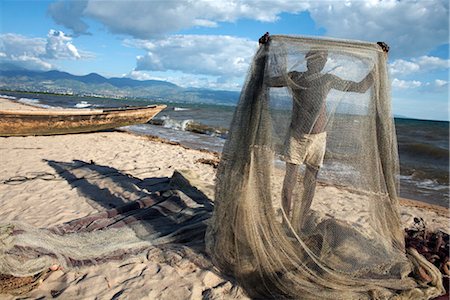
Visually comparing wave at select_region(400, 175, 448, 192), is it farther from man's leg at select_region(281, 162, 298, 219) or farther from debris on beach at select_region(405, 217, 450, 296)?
man's leg at select_region(281, 162, 298, 219)

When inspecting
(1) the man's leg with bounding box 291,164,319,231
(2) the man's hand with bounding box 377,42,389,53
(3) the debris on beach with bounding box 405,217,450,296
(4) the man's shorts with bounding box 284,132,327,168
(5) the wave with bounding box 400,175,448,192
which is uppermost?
(2) the man's hand with bounding box 377,42,389,53

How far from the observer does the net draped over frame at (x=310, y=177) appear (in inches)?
107

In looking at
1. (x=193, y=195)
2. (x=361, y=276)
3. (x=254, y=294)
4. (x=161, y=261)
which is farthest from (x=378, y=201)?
(x=193, y=195)

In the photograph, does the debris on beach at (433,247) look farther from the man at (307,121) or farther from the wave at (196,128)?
the wave at (196,128)

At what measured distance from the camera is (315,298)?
2533mm

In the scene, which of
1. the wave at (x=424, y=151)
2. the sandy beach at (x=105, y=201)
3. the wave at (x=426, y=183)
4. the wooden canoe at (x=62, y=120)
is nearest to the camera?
the sandy beach at (x=105, y=201)

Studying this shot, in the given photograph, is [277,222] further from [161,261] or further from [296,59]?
[296,59]

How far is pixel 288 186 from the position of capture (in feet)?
10.0

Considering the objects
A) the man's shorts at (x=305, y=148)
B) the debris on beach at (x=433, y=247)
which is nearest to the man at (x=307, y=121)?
the man's shorts at (x=305, y=148)

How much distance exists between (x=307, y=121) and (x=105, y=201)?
323 centimetres

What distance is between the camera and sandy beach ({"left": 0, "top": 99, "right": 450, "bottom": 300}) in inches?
103

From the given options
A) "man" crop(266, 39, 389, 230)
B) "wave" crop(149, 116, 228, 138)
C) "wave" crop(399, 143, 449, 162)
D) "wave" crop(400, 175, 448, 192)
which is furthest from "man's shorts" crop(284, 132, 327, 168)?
"wave" crop(149, 116, 228, 138)

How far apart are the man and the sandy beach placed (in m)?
0.33

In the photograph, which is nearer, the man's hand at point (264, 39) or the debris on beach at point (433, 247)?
the man's hand at point (264, 39)
